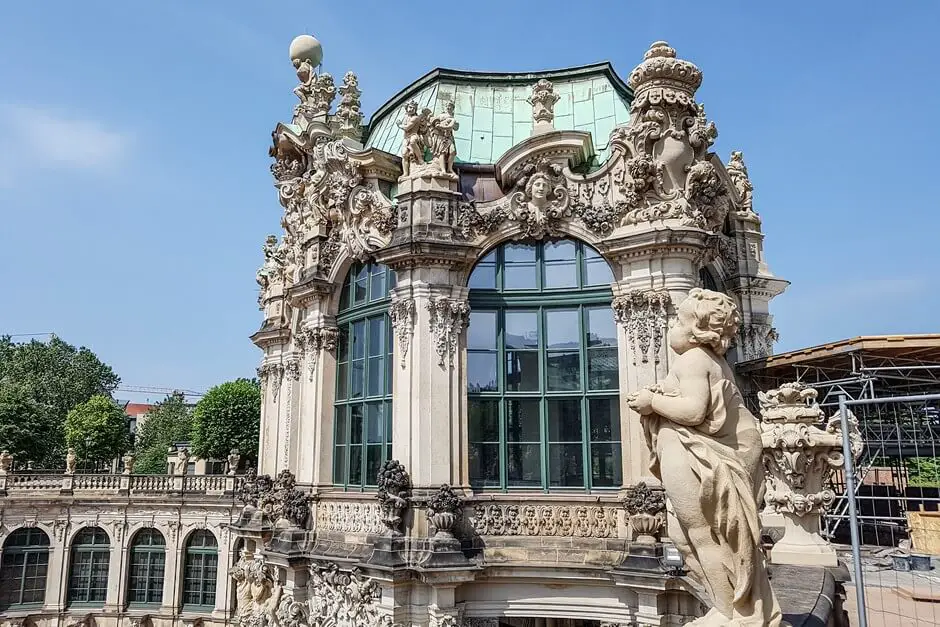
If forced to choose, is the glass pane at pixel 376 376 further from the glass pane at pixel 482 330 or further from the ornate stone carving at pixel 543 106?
the ornate stone carving at pixel 543 106

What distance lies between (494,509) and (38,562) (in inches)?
1460

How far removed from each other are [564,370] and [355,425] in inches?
201

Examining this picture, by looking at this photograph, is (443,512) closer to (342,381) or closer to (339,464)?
(339,464)

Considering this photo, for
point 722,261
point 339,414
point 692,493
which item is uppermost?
point 722,261

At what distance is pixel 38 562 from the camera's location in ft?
133

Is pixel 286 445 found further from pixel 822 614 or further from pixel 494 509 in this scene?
pixel 822 614

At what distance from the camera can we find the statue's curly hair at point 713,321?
555 cm

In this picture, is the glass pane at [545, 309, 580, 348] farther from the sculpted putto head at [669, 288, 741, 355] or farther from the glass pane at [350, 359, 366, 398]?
the sculpted putto head at [669, 288, 741, 355]

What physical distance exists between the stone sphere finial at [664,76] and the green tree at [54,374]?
180ft

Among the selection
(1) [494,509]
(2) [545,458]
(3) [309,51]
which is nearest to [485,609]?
(1) [494,509]

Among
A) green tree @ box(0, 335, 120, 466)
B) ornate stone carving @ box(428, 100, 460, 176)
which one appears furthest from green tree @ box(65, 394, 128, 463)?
ornate stone carving @ box(428, 100, 460, 176)

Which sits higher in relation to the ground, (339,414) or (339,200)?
(339,200)

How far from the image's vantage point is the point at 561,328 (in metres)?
15.1

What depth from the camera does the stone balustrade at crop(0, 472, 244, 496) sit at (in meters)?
40.8
